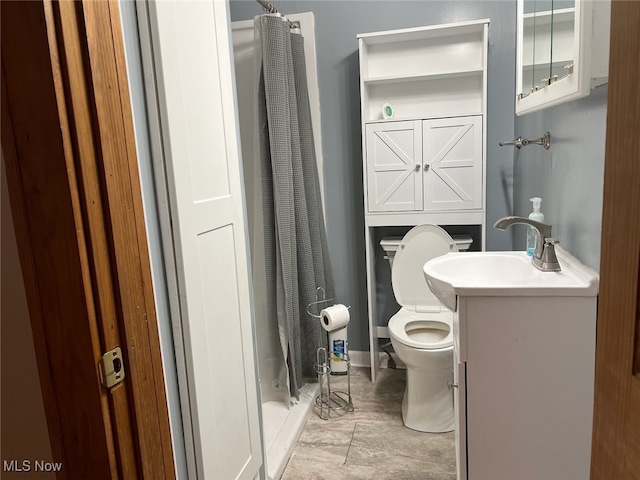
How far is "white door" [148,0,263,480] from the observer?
1.07m

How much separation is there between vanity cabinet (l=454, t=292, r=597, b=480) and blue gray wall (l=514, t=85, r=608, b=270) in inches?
8.6

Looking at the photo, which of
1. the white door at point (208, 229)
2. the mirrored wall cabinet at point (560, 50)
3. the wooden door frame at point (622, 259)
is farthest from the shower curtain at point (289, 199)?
the wooden door frame at point (622, 259)

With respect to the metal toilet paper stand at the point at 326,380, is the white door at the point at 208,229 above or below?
above

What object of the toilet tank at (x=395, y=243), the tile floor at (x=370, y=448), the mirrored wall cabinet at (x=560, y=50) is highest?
the mirrored wall cabinet at (x=560, y=50)

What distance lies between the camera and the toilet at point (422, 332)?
7.08 ft

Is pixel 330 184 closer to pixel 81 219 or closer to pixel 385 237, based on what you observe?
pixel 385 237

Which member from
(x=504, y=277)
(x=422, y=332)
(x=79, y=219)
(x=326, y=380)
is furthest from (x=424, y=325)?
(x=79, y=219)

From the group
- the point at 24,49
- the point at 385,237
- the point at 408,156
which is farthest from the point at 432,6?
the point at 24,49

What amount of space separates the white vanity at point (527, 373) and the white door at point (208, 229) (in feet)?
2.17

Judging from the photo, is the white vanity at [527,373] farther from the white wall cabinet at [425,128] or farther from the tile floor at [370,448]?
the white wall cabinet at [425,128]
